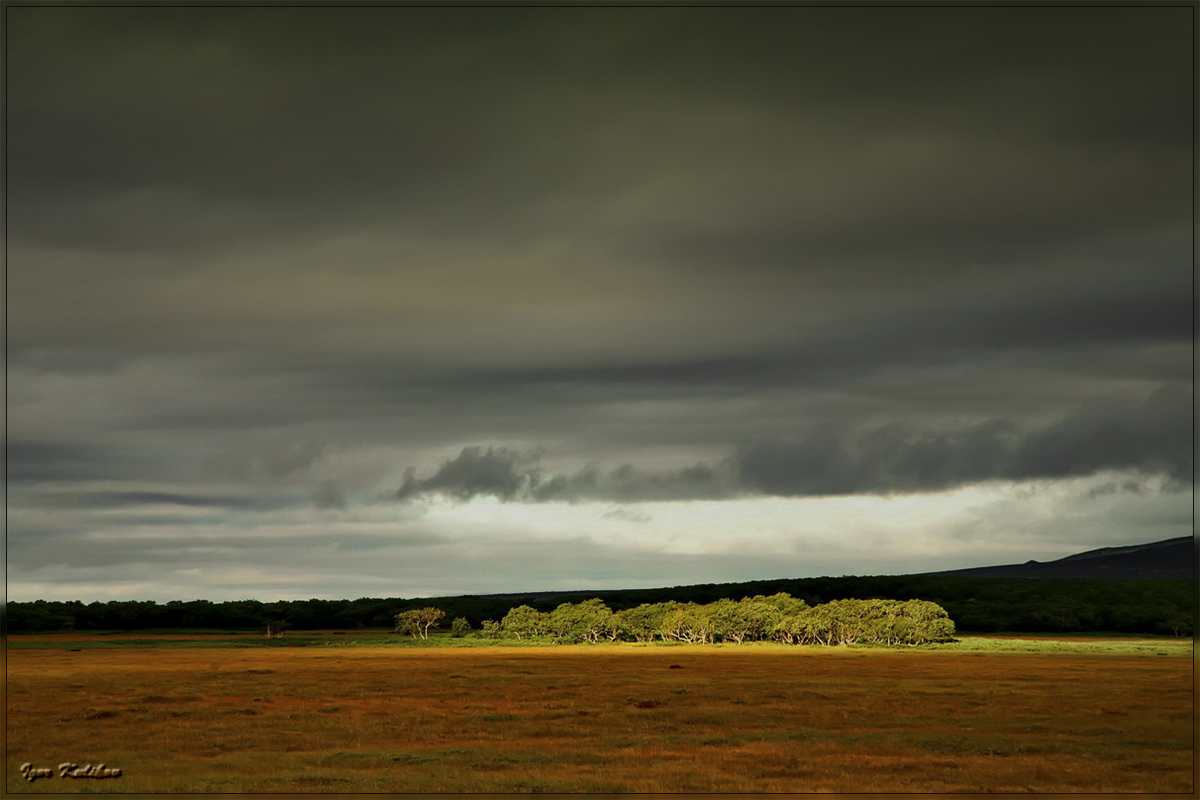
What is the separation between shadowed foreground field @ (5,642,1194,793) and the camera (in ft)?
123

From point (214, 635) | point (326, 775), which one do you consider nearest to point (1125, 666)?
point (326, 775)

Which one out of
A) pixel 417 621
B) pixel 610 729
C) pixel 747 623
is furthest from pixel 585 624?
pixel 610 729

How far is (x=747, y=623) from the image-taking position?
164125mm

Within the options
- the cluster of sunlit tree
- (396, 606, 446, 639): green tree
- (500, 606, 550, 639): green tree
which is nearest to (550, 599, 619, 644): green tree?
the cluster of sunlit tree

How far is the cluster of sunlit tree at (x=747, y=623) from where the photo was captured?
148 metres

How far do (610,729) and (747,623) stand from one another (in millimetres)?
118087

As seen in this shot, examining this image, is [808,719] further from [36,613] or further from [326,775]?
[36,613]

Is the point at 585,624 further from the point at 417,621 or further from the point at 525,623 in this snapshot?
the point at 417,621

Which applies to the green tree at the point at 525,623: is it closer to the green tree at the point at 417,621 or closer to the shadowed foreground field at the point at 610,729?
the green tree at the point at 417,621

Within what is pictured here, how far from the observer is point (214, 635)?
18950 centimetres

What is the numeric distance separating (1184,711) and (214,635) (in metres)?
171

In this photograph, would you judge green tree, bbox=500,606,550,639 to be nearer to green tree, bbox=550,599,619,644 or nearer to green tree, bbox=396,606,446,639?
green tree, bbox=550,599,619,644

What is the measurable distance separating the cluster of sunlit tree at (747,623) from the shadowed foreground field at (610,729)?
5328 centimetres

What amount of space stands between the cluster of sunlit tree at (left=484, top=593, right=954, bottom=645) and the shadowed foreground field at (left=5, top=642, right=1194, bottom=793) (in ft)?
175
